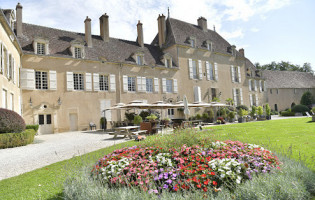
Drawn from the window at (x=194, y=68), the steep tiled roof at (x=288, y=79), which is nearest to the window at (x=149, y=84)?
the window at (x=194, y=68)

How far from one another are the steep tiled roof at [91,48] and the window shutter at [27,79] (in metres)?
1.55

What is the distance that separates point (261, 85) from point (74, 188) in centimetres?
3783

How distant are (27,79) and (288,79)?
4243 cm

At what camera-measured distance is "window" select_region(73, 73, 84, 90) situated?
20125 millimetres

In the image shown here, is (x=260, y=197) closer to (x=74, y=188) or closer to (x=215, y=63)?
(x=74, y=188)

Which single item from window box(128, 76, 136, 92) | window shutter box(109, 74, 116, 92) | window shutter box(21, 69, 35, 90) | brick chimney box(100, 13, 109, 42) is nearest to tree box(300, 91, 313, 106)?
window box(128, 76, 136, 92)

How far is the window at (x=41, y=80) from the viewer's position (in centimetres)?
1839

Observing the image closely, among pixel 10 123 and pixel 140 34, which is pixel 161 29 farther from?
pixel 10 123

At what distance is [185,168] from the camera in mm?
3914

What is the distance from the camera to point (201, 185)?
3574 mm

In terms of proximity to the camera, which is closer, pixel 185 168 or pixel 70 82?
pixel 185 168

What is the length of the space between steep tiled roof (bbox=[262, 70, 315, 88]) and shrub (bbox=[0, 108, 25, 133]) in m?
38.1

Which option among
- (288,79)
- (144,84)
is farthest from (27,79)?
(288,79)

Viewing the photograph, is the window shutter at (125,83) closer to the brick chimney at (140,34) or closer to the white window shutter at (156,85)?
the white window shutter at (156,85)
